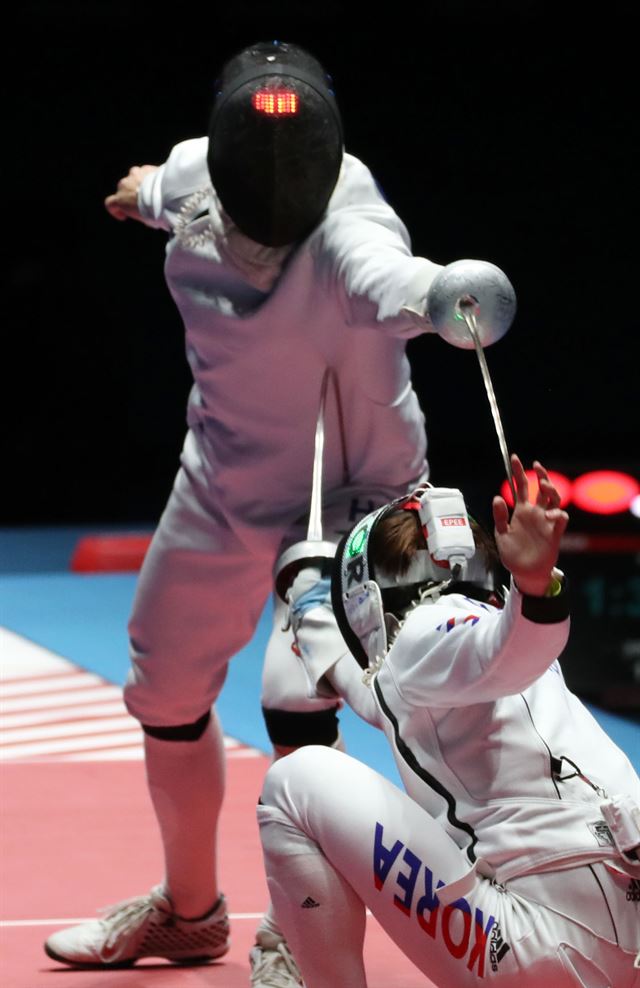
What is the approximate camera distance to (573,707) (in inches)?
81.5

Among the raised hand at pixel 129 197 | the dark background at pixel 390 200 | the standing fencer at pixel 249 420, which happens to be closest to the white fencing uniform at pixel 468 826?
the standing fencer at pixel 249 420

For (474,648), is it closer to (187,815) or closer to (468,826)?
(468,826)

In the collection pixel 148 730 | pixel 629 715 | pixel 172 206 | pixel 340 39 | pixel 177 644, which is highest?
pixel 340 39

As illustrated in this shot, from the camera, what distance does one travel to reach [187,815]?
2828mm

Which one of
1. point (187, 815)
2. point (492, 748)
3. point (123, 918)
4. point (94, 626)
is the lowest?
point (94, 626)

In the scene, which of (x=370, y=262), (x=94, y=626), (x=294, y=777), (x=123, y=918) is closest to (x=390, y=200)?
(x=94, y=626)

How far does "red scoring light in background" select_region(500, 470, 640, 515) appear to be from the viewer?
4.50 metres

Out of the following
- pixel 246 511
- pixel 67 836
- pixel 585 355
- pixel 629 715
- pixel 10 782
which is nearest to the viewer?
pixel 246 511

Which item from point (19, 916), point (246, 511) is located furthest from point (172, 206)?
point (19, 916)

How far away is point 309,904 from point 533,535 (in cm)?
61

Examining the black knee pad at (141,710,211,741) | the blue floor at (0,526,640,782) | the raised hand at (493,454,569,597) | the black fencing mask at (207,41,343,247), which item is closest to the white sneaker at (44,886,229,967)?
the black knee pad at (141,710,211,741)

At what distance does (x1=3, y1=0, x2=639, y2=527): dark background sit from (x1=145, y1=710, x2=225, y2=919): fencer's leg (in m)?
4.83

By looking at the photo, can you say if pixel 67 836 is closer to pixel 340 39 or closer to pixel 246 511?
pixel 246 511

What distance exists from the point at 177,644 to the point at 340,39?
501 cm
